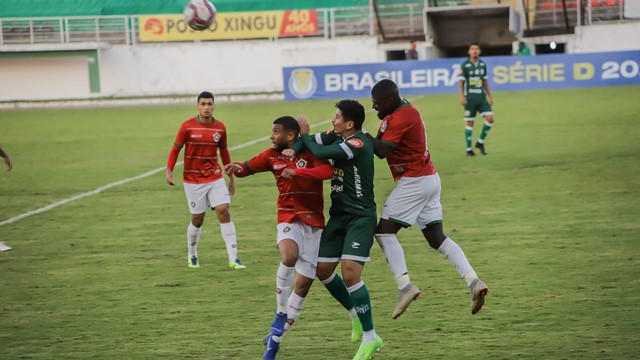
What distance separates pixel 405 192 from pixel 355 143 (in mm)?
1245

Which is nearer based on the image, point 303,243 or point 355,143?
point 355,143

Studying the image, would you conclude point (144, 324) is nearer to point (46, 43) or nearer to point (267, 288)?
point (267, 288)

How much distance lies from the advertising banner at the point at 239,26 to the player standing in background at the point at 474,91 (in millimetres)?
29024

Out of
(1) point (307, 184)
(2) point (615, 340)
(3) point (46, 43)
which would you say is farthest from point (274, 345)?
(3) point (46, 43)

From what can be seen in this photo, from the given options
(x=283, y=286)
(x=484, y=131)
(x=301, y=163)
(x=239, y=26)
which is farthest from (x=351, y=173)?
(x=239, y=26)

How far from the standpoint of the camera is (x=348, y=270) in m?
8.21

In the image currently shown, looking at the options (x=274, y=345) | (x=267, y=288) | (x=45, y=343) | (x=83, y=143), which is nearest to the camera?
(x=274, y=345)

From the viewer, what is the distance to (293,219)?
856 cm

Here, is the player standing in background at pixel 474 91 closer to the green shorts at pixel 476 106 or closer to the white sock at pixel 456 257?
the green shorts at pixel 476 106

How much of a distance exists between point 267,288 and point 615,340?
12.9ft

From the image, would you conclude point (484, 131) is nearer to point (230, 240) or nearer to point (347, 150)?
point (230, 240)

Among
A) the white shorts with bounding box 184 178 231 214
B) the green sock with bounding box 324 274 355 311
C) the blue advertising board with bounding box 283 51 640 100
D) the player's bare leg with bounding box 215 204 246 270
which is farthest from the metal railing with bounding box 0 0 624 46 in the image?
the green sock with bounding box 324 274 355 311

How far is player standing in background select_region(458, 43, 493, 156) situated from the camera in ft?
75.5

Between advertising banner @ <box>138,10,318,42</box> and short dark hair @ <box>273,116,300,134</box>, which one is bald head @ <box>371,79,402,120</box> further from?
advertising banner @ <box>138,10,318,42</box>
